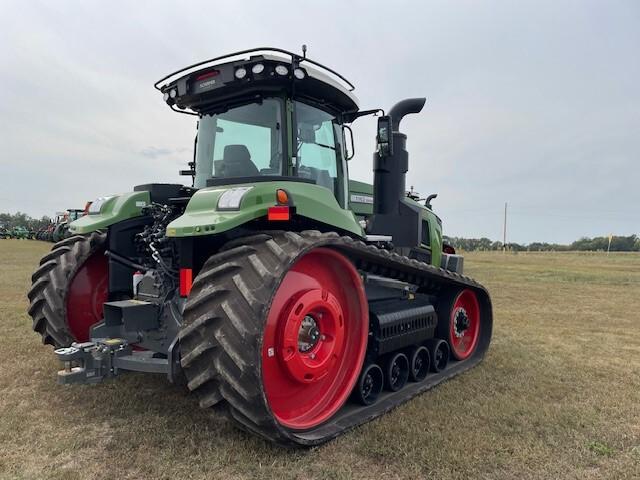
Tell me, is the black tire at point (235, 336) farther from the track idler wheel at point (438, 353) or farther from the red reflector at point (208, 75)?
the track idler wheel at point (438, 353)

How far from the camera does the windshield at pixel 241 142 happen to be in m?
4.39

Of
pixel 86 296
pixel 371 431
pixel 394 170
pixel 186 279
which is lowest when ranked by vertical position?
pixel 371 431

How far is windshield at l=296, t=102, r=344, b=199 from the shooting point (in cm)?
453

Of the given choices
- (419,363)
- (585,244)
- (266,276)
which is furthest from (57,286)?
(585,244)

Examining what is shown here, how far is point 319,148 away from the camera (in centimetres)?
480

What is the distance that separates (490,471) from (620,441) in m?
1.31

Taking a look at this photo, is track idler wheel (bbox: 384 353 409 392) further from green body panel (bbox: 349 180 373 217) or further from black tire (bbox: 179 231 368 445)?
green body panel (bbox: 349 180 373 217)

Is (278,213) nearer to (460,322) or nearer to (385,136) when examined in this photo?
(385,136)

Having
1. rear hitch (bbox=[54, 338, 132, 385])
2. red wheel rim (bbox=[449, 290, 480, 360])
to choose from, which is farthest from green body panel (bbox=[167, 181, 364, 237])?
red wheel rim (bbox=[449, 290, 480, 360])

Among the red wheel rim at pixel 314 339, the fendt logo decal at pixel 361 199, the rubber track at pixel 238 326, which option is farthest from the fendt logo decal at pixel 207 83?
the fendt logo decal at pixel 361 199

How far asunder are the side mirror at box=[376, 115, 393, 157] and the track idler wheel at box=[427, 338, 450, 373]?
2.24 meters

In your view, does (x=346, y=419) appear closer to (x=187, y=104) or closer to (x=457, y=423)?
(x=457, y=423)

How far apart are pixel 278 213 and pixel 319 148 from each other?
Answer: 1427 millimetres

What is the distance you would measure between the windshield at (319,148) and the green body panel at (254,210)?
0.45m
